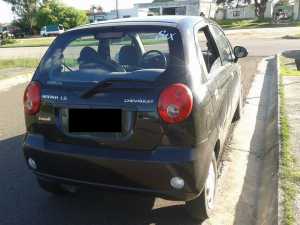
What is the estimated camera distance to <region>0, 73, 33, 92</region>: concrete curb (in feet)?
37.4

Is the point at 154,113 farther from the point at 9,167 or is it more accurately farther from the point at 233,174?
the point at 9,167

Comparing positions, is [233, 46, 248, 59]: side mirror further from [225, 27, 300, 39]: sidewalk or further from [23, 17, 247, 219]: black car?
[225, 27, 300, 39]: sidewalk

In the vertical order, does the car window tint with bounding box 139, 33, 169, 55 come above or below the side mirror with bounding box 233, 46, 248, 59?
above

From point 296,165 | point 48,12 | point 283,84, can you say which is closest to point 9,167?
point 296,165

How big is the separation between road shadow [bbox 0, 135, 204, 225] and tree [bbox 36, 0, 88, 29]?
6402 cm

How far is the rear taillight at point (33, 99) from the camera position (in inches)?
140

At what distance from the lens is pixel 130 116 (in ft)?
10.5

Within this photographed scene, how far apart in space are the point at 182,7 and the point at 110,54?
238 ft

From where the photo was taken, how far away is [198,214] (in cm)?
→ 371

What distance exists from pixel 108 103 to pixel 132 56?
39.3 inches

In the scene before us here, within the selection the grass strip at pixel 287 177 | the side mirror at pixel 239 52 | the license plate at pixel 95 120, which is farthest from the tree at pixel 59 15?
the license plate at pixel 95 120

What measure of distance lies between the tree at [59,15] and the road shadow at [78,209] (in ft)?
210

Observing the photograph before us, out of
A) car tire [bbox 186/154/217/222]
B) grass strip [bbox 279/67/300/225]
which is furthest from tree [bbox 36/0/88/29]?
car tire [bbox 186/154/217/222]

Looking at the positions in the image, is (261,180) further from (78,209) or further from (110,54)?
(110,54)
